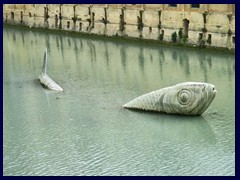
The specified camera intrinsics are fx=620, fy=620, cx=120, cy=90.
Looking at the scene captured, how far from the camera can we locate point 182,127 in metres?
15.1

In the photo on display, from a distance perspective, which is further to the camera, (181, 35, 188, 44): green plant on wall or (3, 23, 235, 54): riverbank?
(181, 35, 188, 44): green plant on wall


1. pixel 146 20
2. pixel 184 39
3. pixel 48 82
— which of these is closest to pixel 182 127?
pixel 48 82

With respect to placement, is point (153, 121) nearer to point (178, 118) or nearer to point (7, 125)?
point (178, 118)

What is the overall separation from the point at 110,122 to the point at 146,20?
16720 mm

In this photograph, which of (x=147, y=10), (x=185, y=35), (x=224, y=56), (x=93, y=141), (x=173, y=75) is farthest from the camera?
(x=147, y=10)

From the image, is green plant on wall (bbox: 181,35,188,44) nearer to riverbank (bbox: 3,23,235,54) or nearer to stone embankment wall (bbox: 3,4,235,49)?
stone embankment wall (bbox: 3,4,235,49)

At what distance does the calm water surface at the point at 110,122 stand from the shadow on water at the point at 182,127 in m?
0.02

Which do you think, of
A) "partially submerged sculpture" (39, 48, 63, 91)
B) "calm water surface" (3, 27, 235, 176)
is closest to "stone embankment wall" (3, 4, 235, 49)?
"calm water surface" (3, 27, 235, 176)

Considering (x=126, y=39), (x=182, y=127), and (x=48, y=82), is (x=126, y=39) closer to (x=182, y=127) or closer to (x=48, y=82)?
(x=48, y=82)

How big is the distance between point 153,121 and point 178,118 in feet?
2.20

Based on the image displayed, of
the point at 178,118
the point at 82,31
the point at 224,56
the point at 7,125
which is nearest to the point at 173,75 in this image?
the point at 224,56

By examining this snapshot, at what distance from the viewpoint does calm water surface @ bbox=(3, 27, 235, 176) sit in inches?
488

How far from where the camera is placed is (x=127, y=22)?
32.4 meters

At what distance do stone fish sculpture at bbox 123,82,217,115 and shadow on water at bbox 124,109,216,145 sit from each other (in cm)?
17
